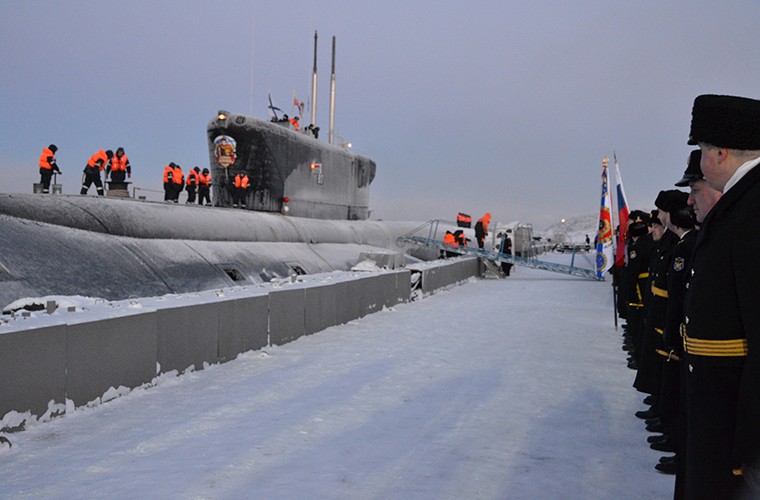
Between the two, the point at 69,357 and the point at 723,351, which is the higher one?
the point at 723,351

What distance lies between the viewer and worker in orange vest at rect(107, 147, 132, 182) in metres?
15.3

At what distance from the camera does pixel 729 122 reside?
2.28m

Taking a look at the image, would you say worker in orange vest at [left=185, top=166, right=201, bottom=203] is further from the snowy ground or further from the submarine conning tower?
the snowy ground

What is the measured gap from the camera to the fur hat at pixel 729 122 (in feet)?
7.39

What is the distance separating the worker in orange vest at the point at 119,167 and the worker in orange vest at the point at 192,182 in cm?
453

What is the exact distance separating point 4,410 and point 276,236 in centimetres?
1206

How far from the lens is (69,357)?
195 inches

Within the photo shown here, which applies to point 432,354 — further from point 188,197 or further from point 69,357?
point 188,197

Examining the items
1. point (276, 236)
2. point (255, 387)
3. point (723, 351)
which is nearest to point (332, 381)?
point (255, 387)

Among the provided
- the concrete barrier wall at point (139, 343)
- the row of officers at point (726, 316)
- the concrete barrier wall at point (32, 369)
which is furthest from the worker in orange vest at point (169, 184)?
the row of officers at point (726, 316)

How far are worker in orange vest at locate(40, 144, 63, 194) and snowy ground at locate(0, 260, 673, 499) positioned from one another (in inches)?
323

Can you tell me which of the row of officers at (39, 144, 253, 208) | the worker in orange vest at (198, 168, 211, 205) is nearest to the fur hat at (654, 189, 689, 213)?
the row of officers at (39, 144, 253, 208)

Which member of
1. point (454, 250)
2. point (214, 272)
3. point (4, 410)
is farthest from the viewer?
point (454, 250)

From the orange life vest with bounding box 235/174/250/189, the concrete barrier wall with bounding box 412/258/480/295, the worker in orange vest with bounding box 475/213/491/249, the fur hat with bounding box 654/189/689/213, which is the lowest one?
the concrete barrier wall with bounding box 412/258/480/295
